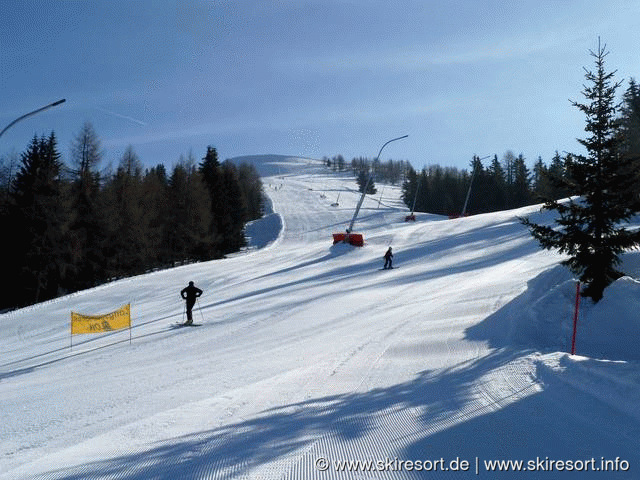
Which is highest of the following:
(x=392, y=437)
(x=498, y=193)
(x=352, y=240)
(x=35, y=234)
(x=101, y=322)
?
(x=498, y=193)

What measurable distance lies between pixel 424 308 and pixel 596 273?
6.20 m

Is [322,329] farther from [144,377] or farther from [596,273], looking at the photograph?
[596,273]

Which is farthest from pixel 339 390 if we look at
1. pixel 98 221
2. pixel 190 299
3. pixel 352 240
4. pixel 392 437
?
pixel 98 221

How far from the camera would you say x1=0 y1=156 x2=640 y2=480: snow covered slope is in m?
4.96

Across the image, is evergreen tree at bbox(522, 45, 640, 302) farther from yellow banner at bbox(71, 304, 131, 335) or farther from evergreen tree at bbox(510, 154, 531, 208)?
evergreen tree at bbox(510, 154, 531, 208)

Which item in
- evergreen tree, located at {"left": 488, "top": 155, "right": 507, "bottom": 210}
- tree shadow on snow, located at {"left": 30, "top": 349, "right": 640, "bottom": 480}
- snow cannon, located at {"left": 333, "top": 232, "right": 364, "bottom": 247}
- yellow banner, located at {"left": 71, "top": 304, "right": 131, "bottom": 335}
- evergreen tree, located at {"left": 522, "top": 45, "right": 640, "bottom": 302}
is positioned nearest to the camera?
tree shadow on snow, located at {"left": 30, "top": 349, "right": 640, "bottom": 480}

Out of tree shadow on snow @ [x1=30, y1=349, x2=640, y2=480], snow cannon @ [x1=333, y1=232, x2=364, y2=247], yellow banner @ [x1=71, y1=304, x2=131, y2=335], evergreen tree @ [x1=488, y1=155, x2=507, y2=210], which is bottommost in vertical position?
yellow banner @ [x1=71, y1=304, x2=131, y2=335]

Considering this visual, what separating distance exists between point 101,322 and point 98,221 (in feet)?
103

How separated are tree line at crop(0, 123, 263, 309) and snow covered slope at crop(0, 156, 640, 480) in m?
20.0

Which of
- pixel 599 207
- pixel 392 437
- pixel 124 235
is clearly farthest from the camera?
pixel 124 235

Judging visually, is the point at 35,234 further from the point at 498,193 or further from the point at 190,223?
the point at 498,193

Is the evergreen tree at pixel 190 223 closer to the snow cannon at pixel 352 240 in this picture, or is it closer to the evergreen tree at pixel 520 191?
the snow cannon at pixel 352 240

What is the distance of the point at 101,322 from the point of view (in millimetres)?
18031

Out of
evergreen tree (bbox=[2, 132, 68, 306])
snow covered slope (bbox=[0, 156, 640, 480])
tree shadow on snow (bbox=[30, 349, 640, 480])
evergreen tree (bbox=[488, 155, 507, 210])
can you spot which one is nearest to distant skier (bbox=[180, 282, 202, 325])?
snow covered slope (bbox=[0, 156, 640, 480])
